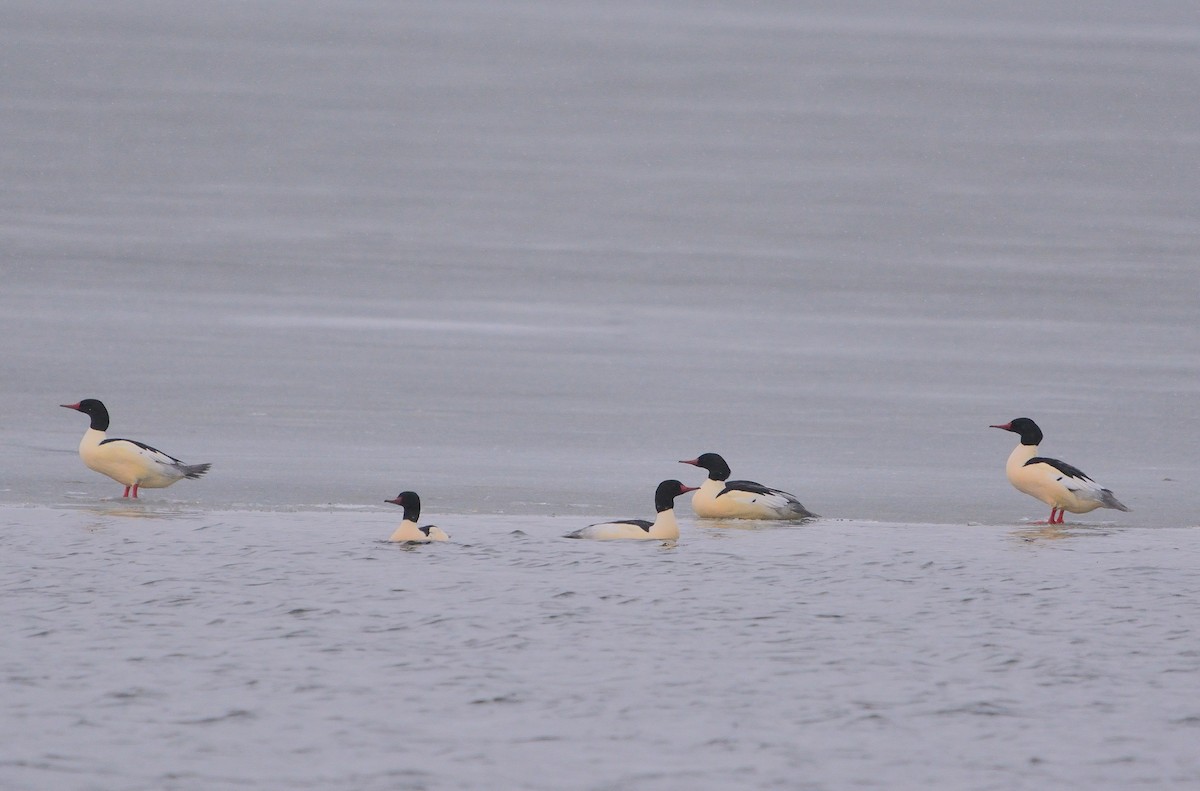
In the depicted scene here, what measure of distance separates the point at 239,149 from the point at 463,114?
8.72 feet

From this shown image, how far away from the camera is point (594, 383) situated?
11617 millimetres

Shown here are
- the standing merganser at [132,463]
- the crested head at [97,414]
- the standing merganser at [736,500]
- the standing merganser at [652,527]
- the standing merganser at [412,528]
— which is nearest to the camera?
the standing merganser at [412,528]

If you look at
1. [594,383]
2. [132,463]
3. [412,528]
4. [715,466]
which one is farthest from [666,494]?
[594,383]

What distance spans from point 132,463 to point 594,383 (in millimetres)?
3868

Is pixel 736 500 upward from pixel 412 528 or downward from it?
upward

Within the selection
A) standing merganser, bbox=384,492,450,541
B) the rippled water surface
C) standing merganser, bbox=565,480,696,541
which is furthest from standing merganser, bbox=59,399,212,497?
standing merganser, bbox=565,480,696,541

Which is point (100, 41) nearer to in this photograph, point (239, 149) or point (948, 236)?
point (239, 149)

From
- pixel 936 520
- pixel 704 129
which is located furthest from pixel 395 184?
pixel 936 520

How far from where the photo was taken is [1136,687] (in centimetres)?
588

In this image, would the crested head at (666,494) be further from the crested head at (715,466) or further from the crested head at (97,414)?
the crested head at (97,414)

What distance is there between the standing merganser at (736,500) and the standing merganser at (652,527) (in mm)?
301

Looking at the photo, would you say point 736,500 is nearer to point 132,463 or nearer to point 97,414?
point 132,463

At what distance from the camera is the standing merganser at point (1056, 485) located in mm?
8422

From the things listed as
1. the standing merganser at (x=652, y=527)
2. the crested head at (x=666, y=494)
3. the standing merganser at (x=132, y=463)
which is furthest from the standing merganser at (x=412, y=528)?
the standing merganser at (x=132, y=463)
